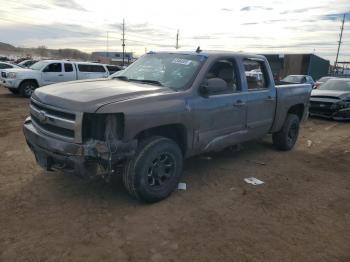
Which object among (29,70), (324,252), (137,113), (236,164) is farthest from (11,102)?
(324,252)

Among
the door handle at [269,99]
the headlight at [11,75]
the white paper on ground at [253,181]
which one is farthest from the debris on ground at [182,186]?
the headlight at [11,75]

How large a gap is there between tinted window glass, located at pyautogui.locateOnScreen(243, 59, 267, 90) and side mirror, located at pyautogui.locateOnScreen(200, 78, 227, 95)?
1.14 metres

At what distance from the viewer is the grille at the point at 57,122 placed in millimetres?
3989

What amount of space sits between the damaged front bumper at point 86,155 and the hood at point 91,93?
401 mm

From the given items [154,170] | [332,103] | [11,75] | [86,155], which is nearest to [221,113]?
[154,170]

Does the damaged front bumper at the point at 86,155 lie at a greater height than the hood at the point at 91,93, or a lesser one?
lesser

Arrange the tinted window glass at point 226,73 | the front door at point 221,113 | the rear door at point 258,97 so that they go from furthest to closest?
1. the rear door at point 258,97
2. the tinted window glass at point 226,73
3. the front door at point 221,113

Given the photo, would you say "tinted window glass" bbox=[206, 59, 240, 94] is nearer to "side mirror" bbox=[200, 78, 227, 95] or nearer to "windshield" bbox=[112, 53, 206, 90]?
"windshield" bbox=[112, 53, 206, 90]

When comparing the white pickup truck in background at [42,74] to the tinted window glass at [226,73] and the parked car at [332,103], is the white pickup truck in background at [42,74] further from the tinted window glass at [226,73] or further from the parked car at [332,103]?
the tinted window glass at [226,73]

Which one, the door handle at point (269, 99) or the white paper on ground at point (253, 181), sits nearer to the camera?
the white paper on ground at point (253, 181)

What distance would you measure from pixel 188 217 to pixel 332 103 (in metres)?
10.2

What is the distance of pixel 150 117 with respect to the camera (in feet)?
14.0

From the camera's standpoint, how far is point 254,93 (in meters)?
6.07

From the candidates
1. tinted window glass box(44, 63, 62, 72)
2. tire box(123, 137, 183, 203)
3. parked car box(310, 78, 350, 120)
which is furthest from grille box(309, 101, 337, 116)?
tinted window glass box(44, 63, 62, 72)
